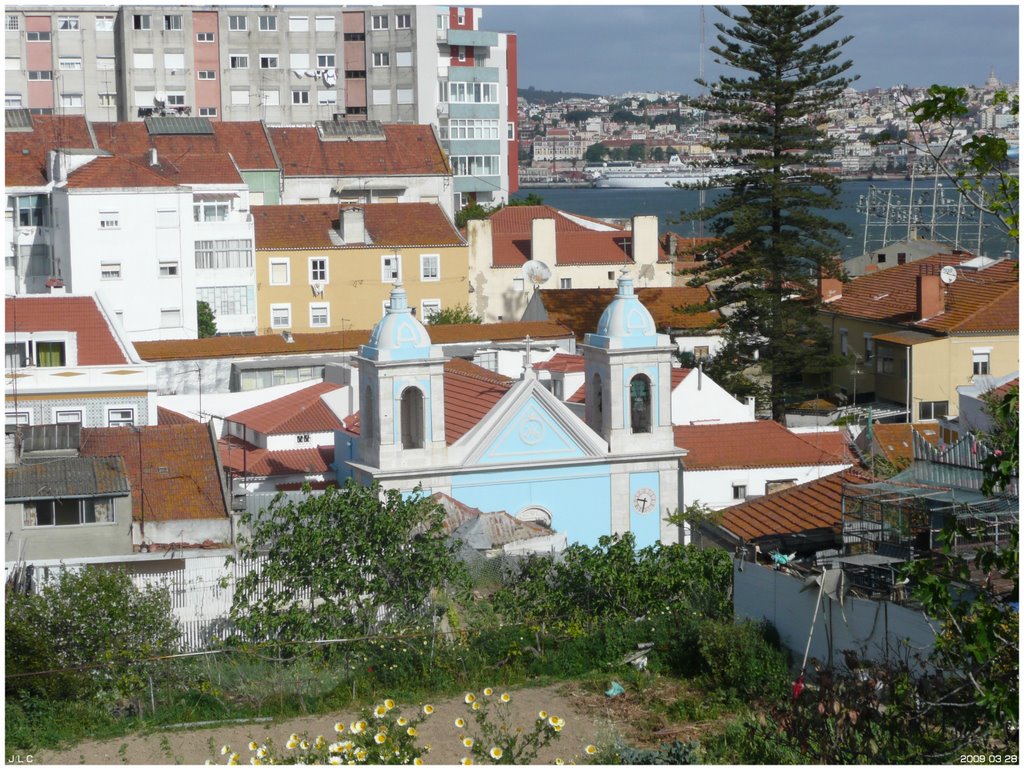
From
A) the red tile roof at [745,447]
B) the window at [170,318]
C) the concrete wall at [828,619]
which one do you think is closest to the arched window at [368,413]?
the red tile roof at [745,447]

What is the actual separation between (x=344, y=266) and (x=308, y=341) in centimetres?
989

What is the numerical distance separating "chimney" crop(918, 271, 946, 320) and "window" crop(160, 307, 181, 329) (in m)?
19.8

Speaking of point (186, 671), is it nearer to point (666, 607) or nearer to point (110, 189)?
point (666, 607)

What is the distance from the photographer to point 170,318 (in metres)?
50.1

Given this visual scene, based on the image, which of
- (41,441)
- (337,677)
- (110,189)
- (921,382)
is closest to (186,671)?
(337,677)

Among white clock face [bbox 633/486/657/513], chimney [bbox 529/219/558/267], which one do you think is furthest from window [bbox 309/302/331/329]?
white clock face [bbox 633/486/657/513]

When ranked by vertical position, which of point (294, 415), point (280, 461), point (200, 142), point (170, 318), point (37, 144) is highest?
point (200, 142)

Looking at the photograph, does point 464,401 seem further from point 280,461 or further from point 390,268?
point 390,268

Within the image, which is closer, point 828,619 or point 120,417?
point 828,619

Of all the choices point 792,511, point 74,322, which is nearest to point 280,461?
point 74,322

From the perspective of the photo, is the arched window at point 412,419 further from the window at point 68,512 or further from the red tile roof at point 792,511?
the window at point 68,512

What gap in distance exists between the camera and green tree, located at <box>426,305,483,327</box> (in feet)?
175

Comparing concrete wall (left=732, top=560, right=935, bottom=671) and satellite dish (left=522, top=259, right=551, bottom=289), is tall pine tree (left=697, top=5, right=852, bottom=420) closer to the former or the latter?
satellite dish (left=522, top=259, right=551, bottom=289)

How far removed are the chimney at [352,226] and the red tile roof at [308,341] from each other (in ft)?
26.3
